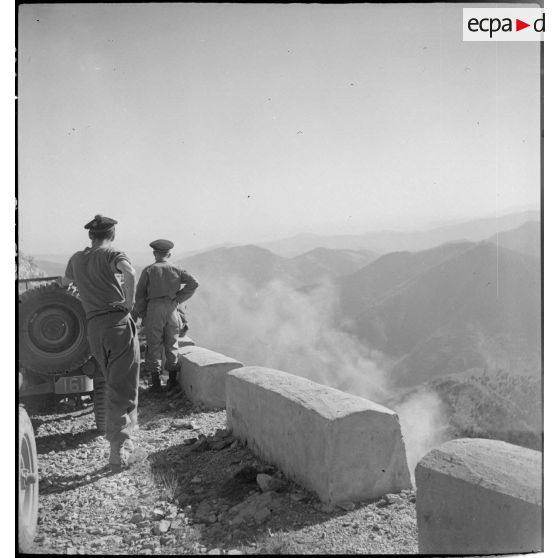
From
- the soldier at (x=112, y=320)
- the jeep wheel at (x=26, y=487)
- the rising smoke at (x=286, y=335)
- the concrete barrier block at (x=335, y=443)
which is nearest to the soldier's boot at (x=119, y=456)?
the soldier at (x=112, y=320)

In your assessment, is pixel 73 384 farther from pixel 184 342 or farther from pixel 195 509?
pixel 184 342

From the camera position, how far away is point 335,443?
3766 mm

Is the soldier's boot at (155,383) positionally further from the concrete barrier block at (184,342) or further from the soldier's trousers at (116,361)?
the soldier's trousers at (116,361)

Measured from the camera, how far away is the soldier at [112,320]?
4648 millimetres

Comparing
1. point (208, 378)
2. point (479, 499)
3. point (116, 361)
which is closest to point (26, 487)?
point (116, 361)

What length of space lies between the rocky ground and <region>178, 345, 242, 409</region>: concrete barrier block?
1.00 metres

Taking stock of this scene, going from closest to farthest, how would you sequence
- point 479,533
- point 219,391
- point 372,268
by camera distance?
point 479,533
point 219,391
point 372,268

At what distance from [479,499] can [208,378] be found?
3.97 meters

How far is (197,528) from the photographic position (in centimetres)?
381

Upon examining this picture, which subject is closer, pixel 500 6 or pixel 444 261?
pixel 500 6

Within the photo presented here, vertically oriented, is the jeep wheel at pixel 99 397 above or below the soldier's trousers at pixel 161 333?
below
